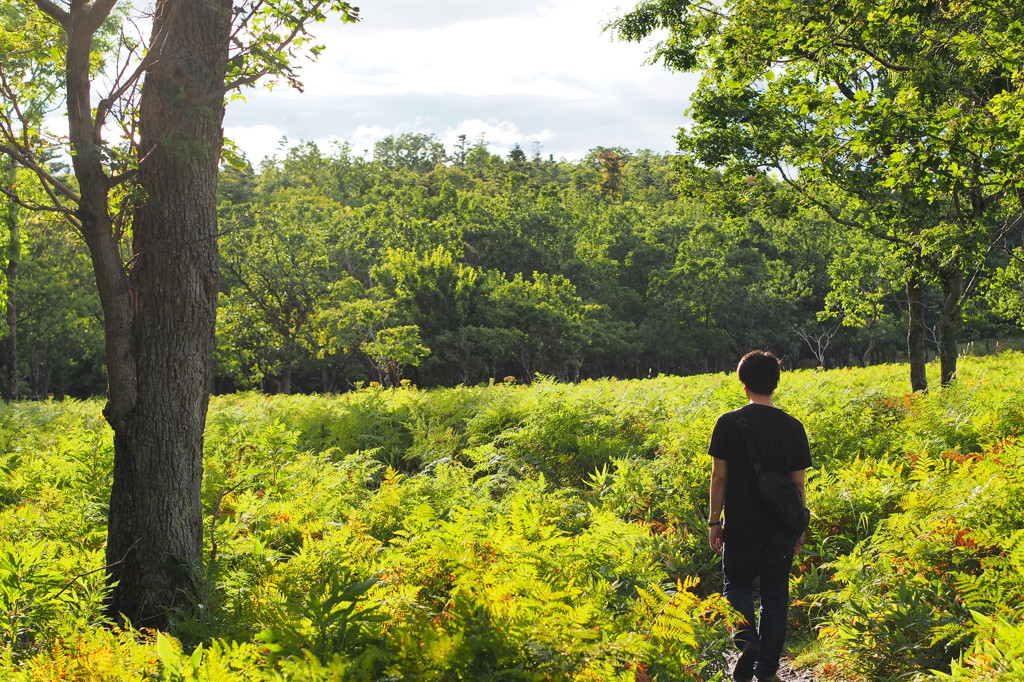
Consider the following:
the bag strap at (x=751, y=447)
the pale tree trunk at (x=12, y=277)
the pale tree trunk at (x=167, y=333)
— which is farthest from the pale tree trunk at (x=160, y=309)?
the pale tree trunk at (x=12, y=277)

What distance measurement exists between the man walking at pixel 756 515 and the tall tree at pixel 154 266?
3.68 meters

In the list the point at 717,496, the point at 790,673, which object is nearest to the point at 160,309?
the point at 717,496

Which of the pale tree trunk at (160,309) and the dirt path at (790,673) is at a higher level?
the pale tree trunk at (160,309)

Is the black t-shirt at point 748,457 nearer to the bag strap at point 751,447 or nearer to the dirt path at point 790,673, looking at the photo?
the bag strap at point 751,447

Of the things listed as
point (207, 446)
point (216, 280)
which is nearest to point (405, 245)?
point (207, 446)

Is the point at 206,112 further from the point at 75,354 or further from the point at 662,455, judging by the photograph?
the point at 75,354

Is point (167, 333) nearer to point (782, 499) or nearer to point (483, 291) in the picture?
point (782, 499)

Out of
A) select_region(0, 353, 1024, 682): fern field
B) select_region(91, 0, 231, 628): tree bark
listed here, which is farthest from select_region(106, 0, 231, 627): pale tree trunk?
select_region(0, 353, 1024, 682): fern field

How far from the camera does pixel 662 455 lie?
885 centimetres

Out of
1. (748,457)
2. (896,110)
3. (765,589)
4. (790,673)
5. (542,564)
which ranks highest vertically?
(896,110)

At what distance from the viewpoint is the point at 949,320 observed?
1343 cm

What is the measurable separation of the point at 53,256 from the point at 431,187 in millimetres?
34920

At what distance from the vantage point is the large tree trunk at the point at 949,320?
1296 centimetres

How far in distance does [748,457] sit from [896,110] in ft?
24.0
